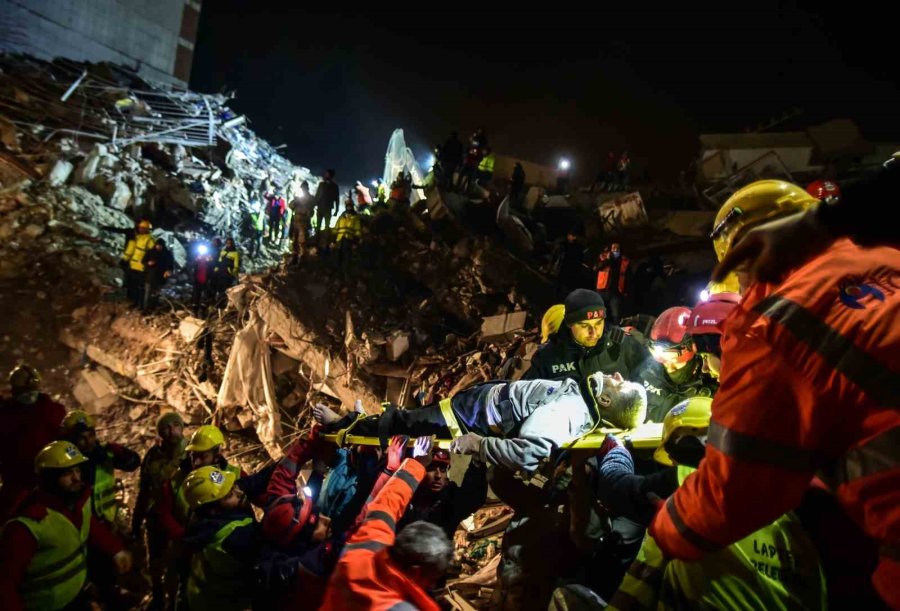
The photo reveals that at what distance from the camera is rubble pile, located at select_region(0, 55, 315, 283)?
35.8ft

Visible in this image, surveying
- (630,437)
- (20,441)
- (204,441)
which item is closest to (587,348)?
(630,437)

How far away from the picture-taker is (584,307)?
11.0 feet

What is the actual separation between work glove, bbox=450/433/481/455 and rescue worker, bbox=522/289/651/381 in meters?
0.97

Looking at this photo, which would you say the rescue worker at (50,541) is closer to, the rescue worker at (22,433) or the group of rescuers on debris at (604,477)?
the group of rescuers on debris at (604,477)

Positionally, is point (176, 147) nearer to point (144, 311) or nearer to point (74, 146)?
point (74, 146)

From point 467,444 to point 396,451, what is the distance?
59 cm

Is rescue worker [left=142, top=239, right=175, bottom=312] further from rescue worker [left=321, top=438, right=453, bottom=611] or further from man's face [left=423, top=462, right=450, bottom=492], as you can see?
rescue worker [left=321, top=438, right=453, bottom=611]

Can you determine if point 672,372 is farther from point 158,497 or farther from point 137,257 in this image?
point 137,257

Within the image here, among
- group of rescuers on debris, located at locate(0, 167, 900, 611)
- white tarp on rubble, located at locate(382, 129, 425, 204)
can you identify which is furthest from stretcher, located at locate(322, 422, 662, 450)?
white tarp on rubble, located at locate(382, 129, 425, 204)

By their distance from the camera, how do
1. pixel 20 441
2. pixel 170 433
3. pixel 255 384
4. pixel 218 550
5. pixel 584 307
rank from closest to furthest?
1. pixel 218 550
2. pixel 584 307
3. pixel 20 441
4. pixel 170 433
5. pixel 255 384

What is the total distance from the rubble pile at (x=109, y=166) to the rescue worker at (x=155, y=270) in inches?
83.6

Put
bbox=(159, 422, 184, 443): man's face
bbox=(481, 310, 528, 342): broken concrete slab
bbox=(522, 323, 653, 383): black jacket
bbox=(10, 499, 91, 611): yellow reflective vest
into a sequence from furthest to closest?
bbox=(481, 310, 528, 342): broken concrete slab
bbox=(159, 422, 184, 443): man's face
bbox=(522, 323, 653, 383): black jacket
bbox=(10, 499, 91, 611): yellow reflective vest

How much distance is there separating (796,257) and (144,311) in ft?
36.9

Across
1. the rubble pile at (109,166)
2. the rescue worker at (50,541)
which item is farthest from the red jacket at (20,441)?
the rubble pile at (109,166)
